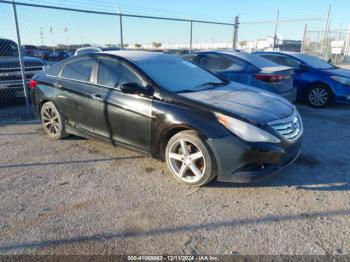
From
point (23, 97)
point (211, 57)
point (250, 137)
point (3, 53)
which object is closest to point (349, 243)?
point (250, 137)

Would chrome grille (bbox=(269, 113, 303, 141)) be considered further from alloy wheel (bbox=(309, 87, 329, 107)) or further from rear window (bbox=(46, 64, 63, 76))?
alloy wheel (bbox=(309, 87, 329, 107))

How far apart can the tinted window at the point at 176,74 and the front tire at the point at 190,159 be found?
2.27ft

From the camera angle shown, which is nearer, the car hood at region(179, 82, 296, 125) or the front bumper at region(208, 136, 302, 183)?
the front bumper at region(208, 136, 302, 183)

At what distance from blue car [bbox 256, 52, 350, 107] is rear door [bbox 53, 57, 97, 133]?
5.64 metres

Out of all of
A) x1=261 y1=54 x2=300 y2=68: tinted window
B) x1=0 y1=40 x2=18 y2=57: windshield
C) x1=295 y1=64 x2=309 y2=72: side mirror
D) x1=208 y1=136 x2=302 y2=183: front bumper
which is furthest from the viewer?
x1=0 y1=40 x2=18 y2=57: windshield

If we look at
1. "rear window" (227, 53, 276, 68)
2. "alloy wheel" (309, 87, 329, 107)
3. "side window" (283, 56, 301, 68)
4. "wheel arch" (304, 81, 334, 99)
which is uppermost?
"rear window" (227, 53, 276, 68)

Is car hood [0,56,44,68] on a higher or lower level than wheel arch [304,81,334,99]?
higher

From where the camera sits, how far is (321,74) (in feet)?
A: 24.5

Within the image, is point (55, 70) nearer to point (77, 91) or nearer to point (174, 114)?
point (77, 91)

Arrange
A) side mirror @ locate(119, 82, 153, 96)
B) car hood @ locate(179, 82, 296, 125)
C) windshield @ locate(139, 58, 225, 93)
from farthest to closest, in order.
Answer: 1. windshield @ locate(139, 58, 225, 93)
2. side mirror @ locate(119, 82, 153, 96)
3. car hood @ locate(179, 82, 296, 125)

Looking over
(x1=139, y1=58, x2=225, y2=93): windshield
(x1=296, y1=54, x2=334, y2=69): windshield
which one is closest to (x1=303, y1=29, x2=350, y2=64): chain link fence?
(x1=296, y1=54, x2=334, y2=69): windshield

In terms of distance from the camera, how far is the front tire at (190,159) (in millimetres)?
3287

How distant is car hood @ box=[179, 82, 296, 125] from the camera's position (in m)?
3.24

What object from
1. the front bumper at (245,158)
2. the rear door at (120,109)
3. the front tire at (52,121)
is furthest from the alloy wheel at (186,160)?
the front tire at (52,121)
